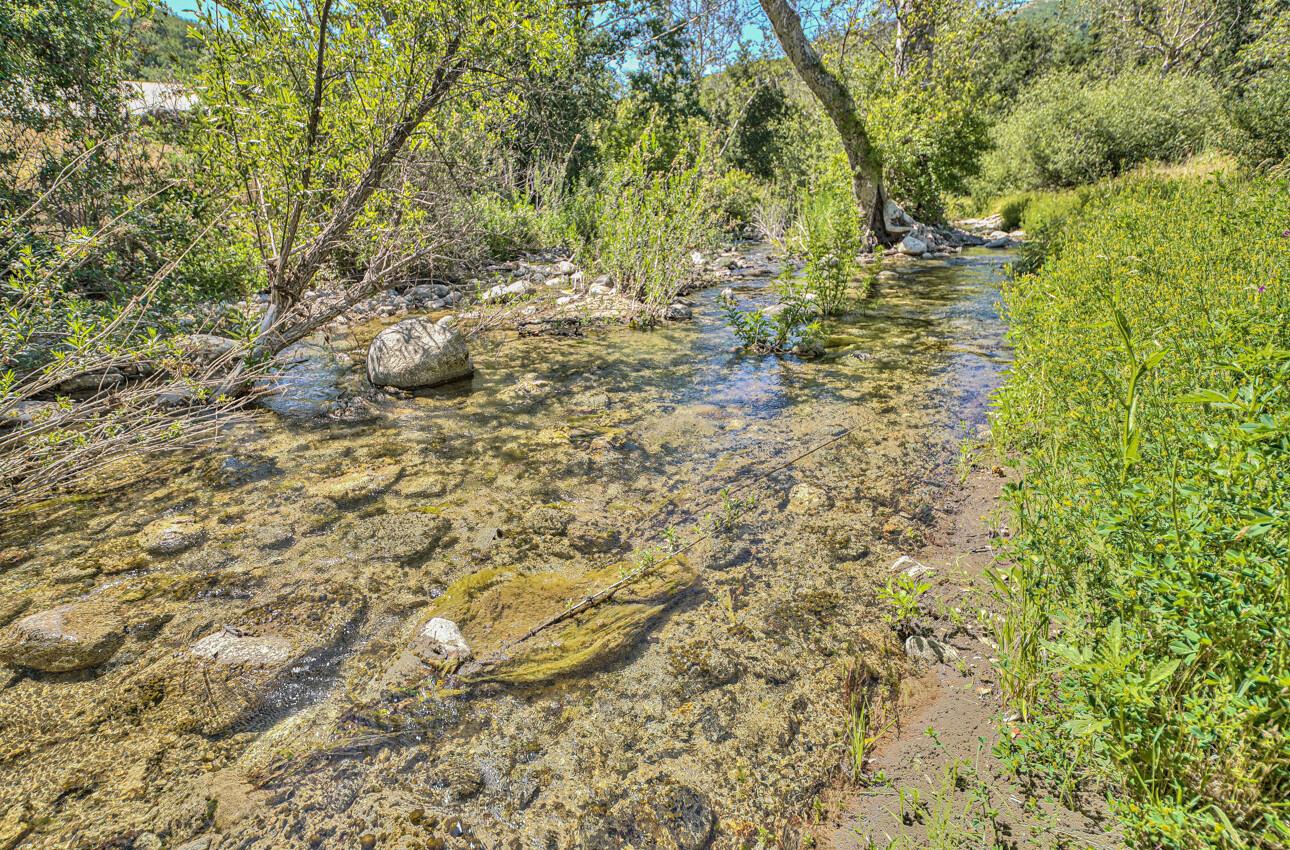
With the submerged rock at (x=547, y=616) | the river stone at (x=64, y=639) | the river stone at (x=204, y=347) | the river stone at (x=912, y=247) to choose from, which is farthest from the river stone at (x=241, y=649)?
the river stone at (x=912, y=247)

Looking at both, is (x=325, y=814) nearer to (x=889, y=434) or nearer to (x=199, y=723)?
(x=199, y=723)

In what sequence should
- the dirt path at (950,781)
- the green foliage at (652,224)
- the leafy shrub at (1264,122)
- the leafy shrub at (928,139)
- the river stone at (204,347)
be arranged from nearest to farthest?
the dirt path at (950,781) → the river stone at (204,347) → the green foliage at (652,224) → the leafy shrub at (1264,122) → the leafy shrub at (928,139)

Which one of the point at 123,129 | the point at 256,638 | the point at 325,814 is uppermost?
the point at 123,129

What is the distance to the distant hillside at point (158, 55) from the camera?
7.23m

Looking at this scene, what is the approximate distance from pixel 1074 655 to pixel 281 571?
3.79 metres

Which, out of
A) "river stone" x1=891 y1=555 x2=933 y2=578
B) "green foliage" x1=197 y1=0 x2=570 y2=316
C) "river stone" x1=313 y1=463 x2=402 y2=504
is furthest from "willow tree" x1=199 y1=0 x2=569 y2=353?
"river stone" x1=891 y1=555 x2=933 y2=578

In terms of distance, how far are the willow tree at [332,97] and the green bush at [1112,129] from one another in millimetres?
23343

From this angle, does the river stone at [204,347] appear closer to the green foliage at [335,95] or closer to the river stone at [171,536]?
the green foliage at [335,95]

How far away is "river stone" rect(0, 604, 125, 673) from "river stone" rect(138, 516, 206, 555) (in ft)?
1.89

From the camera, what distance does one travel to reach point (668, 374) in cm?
729

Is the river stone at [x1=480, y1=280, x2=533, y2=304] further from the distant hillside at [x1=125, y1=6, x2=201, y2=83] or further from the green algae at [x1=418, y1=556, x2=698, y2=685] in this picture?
the green algae at [x1=418, y1=556, x2=698, y2=685]

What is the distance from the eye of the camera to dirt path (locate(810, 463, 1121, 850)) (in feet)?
6.08

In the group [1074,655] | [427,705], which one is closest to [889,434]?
[1074,655]

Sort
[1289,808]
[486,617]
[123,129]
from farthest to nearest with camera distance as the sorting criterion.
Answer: [123,129] < [486,617] < [1289,808]
